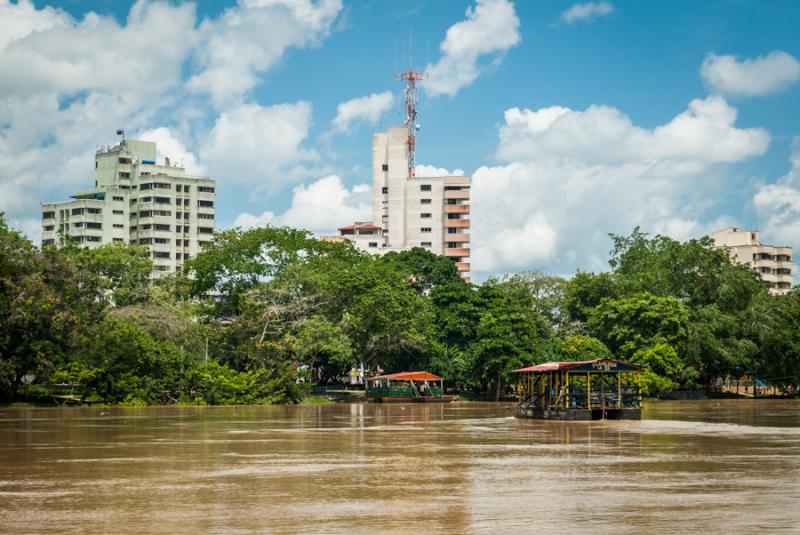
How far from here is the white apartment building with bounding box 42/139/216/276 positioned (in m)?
146

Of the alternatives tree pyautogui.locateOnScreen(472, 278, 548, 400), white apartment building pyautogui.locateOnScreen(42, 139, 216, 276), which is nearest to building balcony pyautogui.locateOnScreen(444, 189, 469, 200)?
white apartment building pyautogui.locateOnScreen(42, 139, 216, 276)

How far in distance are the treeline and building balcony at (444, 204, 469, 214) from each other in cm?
4674

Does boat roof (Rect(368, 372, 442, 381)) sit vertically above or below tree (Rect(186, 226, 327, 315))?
below

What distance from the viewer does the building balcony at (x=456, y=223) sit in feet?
479

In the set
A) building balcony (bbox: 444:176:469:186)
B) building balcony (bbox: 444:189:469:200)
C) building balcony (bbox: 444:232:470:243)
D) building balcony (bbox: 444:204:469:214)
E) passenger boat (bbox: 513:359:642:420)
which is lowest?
passenger boat (bbox: 513:359:642:420)

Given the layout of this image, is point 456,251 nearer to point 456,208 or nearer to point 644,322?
point 456,208

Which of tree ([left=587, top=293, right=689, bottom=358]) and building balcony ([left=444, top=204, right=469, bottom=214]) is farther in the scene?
building balcony ([left=444, top=204, right=469, bottom=214])

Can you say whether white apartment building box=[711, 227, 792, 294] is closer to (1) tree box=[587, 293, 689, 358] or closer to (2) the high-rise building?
(2) the high-rise building

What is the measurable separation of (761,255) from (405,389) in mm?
94684

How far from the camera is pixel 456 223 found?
146m

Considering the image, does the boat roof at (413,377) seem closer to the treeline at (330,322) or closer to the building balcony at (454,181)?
the treeline at (330,322)

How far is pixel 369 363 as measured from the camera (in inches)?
3145

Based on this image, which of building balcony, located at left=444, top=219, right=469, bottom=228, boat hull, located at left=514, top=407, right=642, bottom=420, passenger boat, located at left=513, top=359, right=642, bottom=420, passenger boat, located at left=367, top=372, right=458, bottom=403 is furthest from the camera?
building balcony, located at left=444, top=219, right=469, bottom=228

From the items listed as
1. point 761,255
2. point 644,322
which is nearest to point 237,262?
point 644,322
